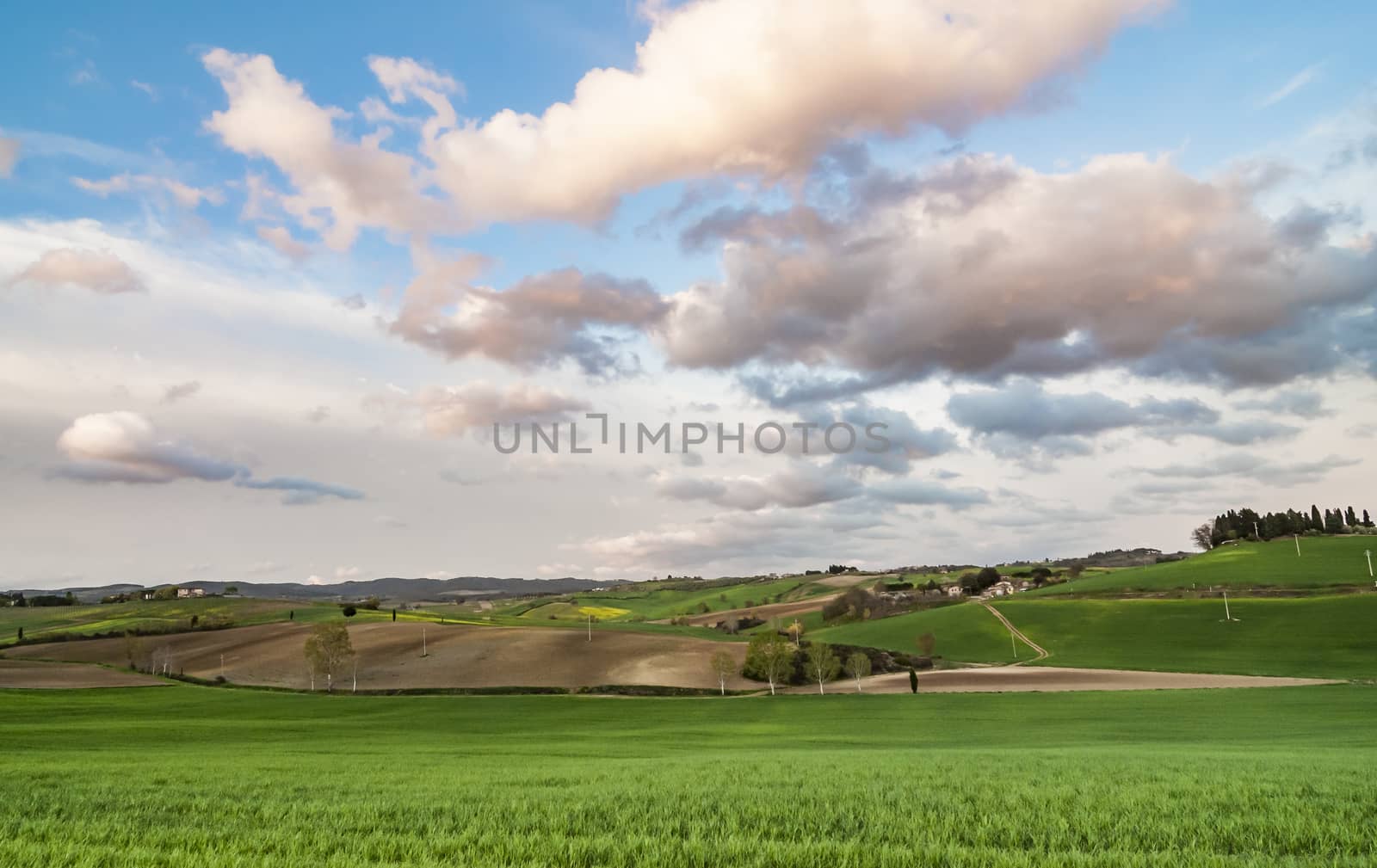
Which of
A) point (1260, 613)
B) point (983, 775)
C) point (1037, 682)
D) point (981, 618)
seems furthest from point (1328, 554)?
point (983, 775)

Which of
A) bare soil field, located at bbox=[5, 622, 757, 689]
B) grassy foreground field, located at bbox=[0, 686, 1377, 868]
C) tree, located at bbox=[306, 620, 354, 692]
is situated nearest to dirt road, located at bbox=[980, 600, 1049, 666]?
bare soil field, located at bbox=[5, 622, 757, 689]

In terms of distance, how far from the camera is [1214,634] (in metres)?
111

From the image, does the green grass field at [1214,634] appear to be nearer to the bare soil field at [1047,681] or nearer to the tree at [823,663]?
the bare soil field at [1047,681]

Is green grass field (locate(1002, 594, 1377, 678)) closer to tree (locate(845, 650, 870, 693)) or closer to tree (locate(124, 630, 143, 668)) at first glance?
tree (locate(845, 650, 870, 693))

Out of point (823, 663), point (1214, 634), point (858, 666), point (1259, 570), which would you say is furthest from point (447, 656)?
point (1259, 570)

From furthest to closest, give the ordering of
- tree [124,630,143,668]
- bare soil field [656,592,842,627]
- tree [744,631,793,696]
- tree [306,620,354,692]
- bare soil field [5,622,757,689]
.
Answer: bare soil field [656,592,842,627] → tree [124,630,143,668] → tree [744,631,793,696] → bare soil field [5,622,757,689] → tree [306,620,354,692]

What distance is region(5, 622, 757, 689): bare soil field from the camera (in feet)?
312

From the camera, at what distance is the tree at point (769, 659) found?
9562 cm

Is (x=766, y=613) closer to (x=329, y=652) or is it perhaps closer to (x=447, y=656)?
(x=447, y=656)

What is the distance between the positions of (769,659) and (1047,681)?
100.0ft

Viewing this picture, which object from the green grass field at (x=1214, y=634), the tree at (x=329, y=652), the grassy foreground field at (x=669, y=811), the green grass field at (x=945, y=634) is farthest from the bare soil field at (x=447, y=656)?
the grassy foreground field at (x=669, y=811)

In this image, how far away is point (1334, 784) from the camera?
516 inches

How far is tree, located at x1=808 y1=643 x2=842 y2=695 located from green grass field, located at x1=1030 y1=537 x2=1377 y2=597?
74909mm

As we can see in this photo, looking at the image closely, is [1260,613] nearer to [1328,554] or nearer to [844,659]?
[1328,554]
